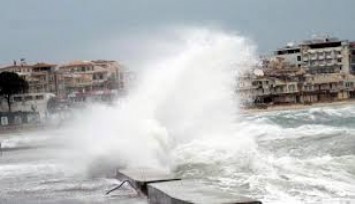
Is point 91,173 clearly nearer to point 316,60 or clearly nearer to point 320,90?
point 320,90

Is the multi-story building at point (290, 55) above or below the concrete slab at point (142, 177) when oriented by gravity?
above

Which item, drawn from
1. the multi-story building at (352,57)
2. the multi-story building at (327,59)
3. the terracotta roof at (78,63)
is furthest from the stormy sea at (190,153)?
the multi-story building at (352,57)

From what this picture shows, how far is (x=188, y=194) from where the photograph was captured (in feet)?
27.4

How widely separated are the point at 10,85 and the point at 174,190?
7286 cm

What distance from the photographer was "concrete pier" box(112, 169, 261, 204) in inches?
308

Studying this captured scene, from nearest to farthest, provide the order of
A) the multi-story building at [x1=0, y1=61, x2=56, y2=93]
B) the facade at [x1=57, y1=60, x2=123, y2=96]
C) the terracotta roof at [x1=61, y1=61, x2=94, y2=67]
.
A: the multi-story building at [x1=0, y1=61, x2=56, y2=93] < the facade at [x1=57, y1=60, x2=123, y2=96] < the terracotta roof at [x1=61, y1=61, x2=94, y2=67]

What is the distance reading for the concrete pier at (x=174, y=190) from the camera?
7.83 metres

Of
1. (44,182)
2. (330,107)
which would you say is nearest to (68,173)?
(44,182)

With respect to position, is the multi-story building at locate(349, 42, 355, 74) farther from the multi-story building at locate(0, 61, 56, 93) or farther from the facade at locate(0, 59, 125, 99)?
the multi-story building at locate(0, 61, 56, 93)

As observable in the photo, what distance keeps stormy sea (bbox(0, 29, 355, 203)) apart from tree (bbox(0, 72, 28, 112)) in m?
56.8

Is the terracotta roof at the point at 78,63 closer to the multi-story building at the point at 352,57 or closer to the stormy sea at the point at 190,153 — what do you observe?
the multi-story building at the point at 352,57

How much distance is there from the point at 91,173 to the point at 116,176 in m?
1.02

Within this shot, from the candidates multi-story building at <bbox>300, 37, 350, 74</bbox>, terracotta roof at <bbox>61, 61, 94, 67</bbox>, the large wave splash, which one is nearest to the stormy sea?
the large wave splash

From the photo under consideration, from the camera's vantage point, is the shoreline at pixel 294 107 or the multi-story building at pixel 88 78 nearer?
the shoreline at pixel 294 107
